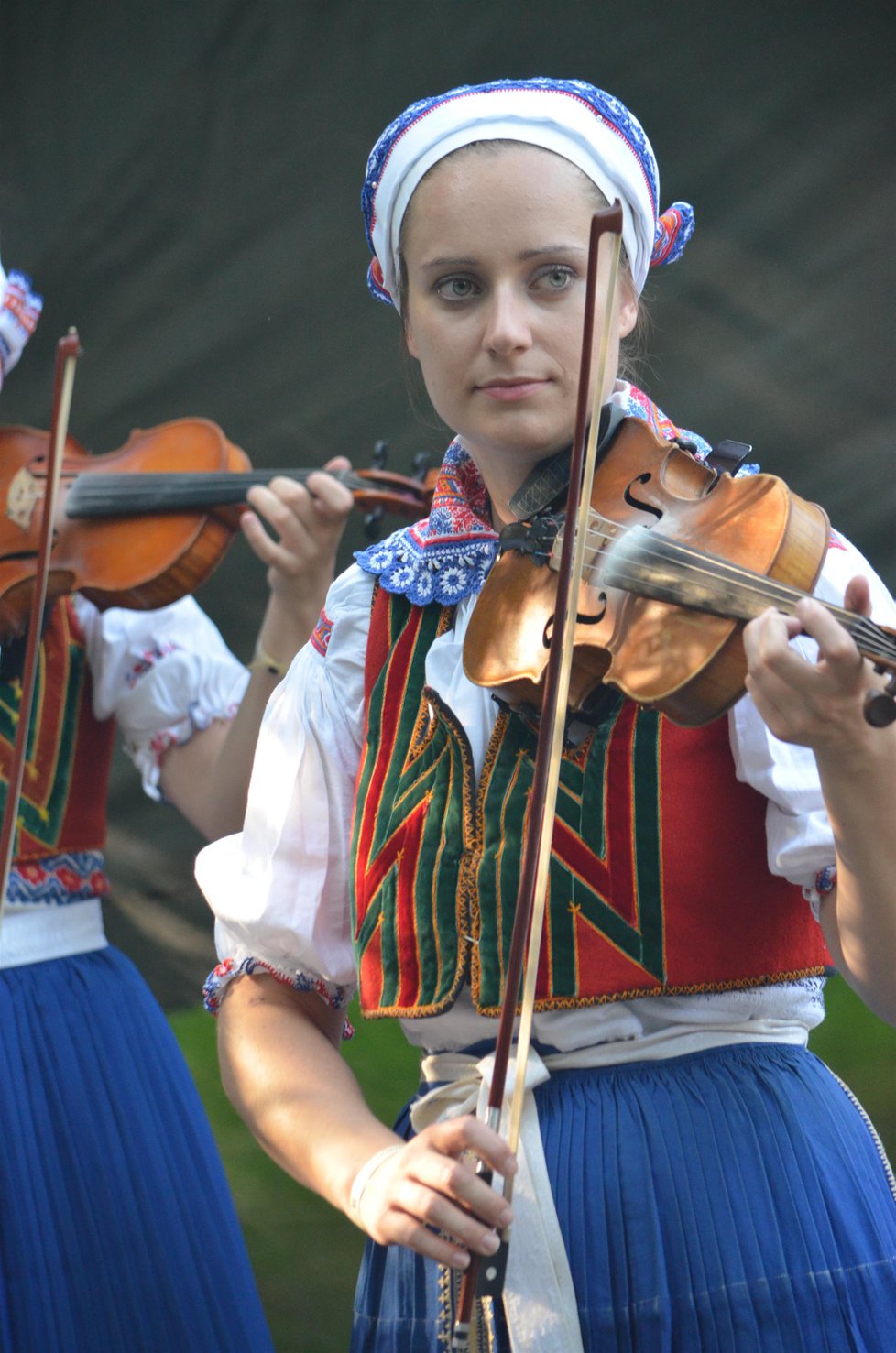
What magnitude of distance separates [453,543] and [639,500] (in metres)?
0.25

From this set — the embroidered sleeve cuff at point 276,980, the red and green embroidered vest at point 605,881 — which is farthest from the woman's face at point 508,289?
the embroidered sleeve cuff at point 276,980

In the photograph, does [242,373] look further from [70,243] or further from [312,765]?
[312,765]

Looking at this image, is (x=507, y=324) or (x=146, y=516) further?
(x=146, y=516)

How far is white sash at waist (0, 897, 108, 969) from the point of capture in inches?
91.7

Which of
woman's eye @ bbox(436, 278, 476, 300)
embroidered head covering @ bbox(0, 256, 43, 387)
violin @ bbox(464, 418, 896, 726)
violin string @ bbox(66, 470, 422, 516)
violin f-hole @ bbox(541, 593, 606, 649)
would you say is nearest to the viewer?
violin @ bbox(464, 418, 896, 726)

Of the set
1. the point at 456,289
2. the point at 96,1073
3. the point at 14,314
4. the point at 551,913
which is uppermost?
the point at 14,314

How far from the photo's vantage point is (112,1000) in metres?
2.37

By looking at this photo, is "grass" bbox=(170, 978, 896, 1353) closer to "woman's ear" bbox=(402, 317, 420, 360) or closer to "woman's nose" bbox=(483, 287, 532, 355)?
"woman's ear" bbox=(402, 317, 420, 360)

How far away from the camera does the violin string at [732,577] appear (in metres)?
1.08

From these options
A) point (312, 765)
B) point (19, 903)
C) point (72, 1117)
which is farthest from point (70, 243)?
point (312, 765)

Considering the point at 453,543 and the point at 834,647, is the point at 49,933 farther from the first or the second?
the point at 834,647

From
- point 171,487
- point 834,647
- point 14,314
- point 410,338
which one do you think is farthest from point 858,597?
point 14,314

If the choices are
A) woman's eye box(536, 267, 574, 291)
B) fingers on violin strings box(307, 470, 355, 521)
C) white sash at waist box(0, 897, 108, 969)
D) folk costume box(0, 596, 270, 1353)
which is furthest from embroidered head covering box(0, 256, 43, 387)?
woman's eye box(536, 267, 574, 291)

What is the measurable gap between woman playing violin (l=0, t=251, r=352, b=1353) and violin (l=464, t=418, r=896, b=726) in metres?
0.85
